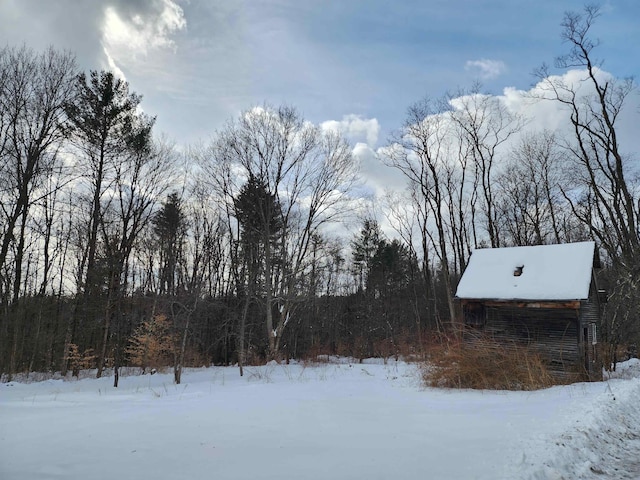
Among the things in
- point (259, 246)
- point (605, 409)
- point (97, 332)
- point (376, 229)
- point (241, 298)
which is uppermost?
point (376, 229)

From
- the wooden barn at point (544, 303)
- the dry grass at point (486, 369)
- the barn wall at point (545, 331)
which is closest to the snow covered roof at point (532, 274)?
the wooden barn at point (544, 303)

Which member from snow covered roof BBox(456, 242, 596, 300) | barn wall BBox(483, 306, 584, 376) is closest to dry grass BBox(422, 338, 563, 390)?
barn wall BBox(483, 306, 584, 376)

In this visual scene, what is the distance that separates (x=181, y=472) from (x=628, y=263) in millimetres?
23418

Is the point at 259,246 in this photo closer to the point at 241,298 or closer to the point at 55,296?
the point at 241,298

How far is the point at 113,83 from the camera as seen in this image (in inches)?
736

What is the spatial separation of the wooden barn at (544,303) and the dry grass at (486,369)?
187cm

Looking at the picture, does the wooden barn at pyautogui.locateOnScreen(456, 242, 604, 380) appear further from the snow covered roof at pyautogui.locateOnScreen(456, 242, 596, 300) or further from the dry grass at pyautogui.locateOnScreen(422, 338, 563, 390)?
the dry grass at pyautogui.locateOnScreen(422, 338, 563, 390)

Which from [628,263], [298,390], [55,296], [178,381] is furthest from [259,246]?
[628,263]

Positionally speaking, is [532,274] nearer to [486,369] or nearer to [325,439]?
[486,369]

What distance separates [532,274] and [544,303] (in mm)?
1541

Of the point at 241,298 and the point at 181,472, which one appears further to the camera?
the point at 241,298

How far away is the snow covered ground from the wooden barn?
20.0 ft

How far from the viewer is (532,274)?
15633 millimetres

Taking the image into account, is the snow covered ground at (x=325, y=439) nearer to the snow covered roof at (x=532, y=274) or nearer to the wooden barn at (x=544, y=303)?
the wooden barn at (x=544, y=303)
